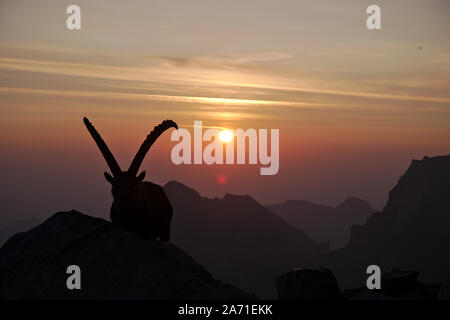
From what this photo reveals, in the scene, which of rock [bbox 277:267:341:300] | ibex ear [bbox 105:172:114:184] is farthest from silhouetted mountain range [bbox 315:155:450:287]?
ibex ear [bbox 105:172:114:184]

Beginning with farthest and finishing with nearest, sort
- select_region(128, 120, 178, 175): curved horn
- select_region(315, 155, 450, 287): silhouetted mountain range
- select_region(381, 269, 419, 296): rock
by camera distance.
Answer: select_region(315, 155, 450, 287): silhouetted mountain range, select_region(381, 269, 419, 296): rock, select_region(128, 120, 178, 175): curved horn

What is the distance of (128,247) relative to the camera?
16.9 m

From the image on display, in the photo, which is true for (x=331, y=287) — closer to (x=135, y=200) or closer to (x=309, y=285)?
(x=309, y=285)

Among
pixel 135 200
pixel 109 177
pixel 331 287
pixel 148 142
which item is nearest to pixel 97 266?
pixel 135 200

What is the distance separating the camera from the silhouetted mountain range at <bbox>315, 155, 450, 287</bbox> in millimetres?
136375

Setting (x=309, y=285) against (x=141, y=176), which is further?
(x=309, y=285)

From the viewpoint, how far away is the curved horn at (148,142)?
18.9 meters

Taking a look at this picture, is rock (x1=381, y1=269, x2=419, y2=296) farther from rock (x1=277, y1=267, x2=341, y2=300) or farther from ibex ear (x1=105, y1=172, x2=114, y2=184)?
ibex ear (x1=105, y1=172, x2=114, y2=184)

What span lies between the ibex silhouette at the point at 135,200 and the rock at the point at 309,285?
14.8ft

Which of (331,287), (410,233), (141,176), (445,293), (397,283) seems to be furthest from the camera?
(410,233)

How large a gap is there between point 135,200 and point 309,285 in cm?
641

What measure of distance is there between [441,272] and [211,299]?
4761 inches

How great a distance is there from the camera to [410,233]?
15100cm
